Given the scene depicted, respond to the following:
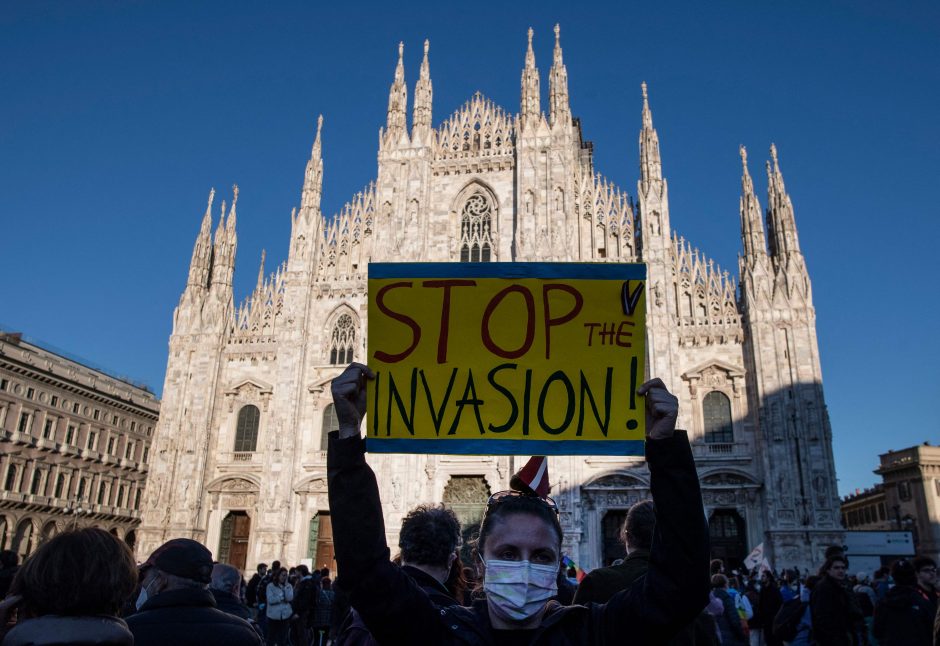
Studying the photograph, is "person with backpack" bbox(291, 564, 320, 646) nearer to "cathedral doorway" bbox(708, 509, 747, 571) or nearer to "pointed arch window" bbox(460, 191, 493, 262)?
"cathedral doorway" bbox(708, 509, 747, 571)

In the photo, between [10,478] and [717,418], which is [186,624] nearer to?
[717,418]

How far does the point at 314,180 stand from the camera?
30.3m

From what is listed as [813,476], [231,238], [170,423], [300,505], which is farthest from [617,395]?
[231,238]

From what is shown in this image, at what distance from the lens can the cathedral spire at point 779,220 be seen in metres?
25.2

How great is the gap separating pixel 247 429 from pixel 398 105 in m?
14.9

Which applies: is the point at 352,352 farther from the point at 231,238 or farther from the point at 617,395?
the point at 617,395

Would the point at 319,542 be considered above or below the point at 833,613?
above

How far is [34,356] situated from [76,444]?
5.75 metres

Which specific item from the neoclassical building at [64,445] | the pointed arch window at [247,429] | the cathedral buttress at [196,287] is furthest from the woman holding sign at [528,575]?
the neoclassical building at [64,445]

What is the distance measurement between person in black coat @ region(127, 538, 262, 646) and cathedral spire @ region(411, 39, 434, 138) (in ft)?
91.5

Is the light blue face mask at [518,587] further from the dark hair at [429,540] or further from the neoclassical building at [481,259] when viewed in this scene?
the neoclassical building at [481,259]

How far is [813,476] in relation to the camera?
22.1 meters

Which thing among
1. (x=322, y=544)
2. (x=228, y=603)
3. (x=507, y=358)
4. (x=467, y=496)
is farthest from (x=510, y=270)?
(x=322, y=544)

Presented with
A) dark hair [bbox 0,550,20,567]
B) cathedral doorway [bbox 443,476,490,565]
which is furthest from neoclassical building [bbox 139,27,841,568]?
dark hair [bbox 0,550,20,567]
